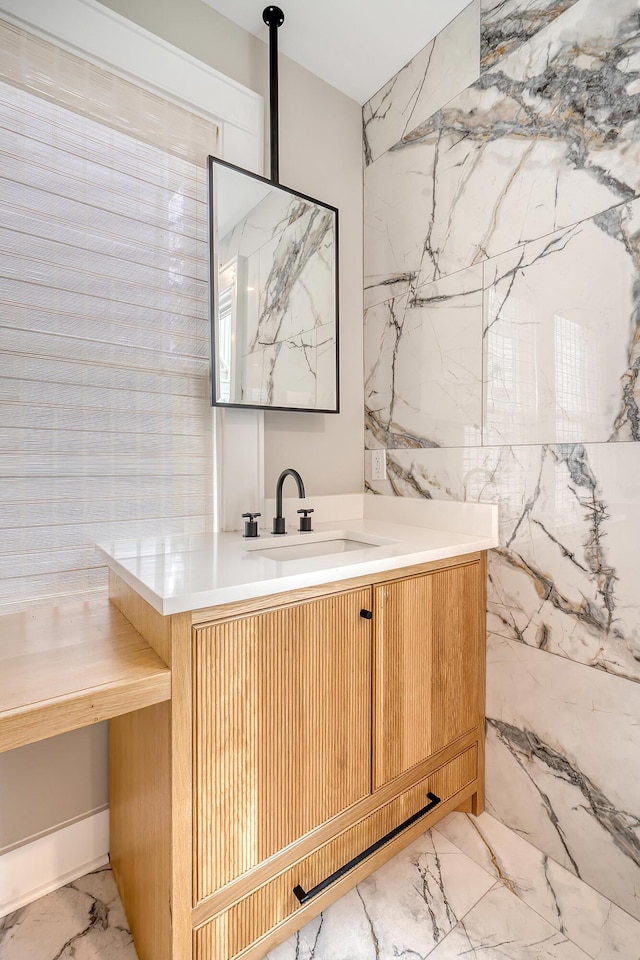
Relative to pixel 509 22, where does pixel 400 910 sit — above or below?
below

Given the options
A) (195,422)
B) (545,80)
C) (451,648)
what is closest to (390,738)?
(451,648)

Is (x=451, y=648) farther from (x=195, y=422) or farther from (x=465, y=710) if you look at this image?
(x=195, y=422)

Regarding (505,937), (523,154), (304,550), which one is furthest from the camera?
(304,550)

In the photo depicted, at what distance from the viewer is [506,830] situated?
4.58ft

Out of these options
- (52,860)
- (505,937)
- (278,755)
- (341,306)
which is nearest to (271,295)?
(341,306)

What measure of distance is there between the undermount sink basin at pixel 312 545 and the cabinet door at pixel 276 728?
13.5 inches

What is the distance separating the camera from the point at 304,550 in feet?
4.79

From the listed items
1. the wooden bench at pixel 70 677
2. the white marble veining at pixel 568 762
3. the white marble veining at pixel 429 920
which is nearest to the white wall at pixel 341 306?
the white marble veining at pixel 429 920

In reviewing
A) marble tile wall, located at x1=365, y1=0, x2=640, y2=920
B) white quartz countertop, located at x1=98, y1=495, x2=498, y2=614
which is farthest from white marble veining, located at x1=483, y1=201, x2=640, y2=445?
white quartz countertop, located at x1=98, y1=495, x2=498, y2=614

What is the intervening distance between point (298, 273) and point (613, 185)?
933 millimetres

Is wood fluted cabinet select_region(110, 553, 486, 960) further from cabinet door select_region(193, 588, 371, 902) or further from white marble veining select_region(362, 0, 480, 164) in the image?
white marble veining select_region(362, 0, 480, 164)

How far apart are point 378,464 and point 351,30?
1501 millimetres

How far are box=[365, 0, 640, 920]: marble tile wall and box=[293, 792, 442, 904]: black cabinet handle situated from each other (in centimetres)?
29

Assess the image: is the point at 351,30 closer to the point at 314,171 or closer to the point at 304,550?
the point at 314,171
